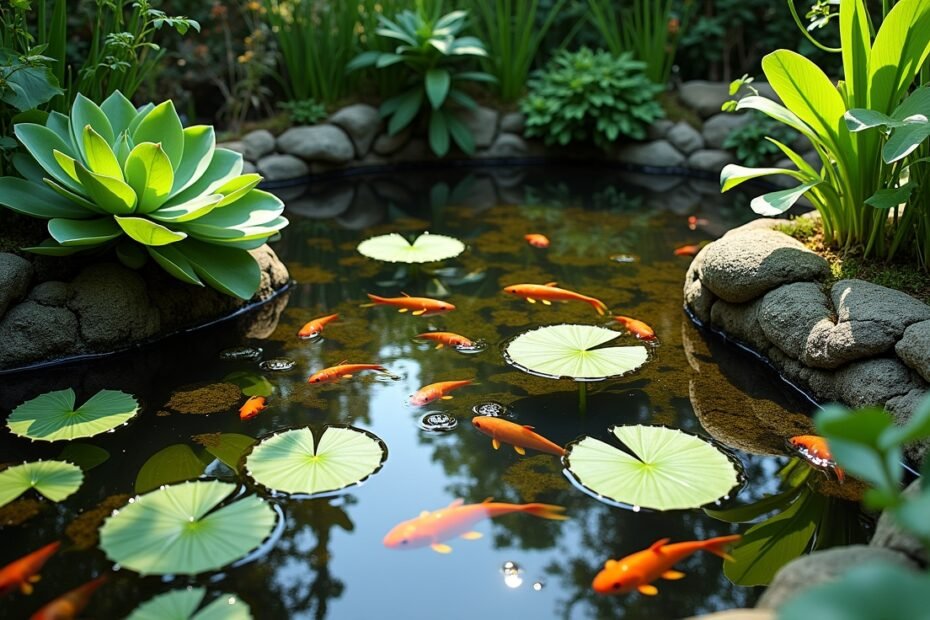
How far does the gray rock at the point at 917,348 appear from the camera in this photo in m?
2.58

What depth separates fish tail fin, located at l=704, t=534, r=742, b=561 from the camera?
7.22 ft

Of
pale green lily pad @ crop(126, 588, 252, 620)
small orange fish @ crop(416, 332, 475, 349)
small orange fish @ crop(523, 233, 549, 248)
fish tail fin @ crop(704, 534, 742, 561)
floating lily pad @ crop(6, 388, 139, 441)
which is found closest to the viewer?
pale green lily pad @ crop(126, 588, 252, 620)

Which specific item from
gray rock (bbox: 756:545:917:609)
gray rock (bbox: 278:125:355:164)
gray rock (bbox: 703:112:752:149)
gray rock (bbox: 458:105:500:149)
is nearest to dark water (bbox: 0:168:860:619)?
gray rock (bbox: 756:545:917:609)

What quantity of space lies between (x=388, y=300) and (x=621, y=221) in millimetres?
1972

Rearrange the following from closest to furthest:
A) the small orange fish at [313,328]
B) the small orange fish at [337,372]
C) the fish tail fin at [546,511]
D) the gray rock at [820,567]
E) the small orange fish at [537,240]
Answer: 1. the gray rock at [820,567]
2. the fish tail fin at [546,511]
3. the small orange fish at [337,372]
4. the small orange fish at [313,328]
5. the small orange fish at [537,240]

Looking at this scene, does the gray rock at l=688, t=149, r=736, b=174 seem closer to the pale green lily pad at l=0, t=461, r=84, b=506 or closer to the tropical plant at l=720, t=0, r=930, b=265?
the tropical plant at l=720, t=0, r=930, b=265

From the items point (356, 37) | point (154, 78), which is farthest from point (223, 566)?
point (356, 37)

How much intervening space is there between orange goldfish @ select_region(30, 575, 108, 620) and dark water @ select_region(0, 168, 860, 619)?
0.10 ft

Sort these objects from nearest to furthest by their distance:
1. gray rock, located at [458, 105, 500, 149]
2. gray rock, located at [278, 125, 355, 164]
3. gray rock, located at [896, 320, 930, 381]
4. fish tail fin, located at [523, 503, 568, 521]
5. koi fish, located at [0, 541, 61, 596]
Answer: koi fish, located at [0, 541, 61, 596], fish tail fin, located at [523, 503, 568, 521], gray rock, located at [896, 320, 930, 381], gray rock, located at [278, 125, 355, 164], gray rock, located at [458, 105, 500, 149]

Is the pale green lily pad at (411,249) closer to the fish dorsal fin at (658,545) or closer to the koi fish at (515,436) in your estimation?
the koi fish at (515,436)

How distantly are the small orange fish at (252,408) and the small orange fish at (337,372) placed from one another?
235 mm

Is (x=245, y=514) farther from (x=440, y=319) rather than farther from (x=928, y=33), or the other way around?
(x=928, y=33)

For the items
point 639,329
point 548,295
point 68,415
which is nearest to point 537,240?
point 548,295

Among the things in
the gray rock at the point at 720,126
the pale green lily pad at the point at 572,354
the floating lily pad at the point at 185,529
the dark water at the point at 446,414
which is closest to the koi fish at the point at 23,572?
the dark water at the point at 446,414
